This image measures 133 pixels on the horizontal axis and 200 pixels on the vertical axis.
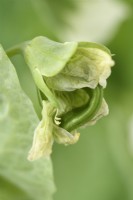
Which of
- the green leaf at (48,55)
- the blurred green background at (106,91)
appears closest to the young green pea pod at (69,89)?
the green leaf at (48,55)

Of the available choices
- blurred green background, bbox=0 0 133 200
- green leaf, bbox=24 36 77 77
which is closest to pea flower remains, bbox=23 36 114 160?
green leaf, bbox=24 36 77 77

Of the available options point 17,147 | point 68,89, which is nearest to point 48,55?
point 68,89

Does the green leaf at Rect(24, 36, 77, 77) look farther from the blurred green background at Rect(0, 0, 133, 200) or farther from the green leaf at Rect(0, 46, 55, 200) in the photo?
the blurred green background at Rect(0, 0, 133, 200)

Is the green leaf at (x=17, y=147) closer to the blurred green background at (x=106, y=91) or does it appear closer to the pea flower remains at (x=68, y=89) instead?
the pea flower remains at (x=68, y=89)

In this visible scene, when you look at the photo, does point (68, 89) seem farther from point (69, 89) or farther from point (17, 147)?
point (17, 147)

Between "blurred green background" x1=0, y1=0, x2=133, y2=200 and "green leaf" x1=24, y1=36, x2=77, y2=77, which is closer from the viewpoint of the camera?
"green leaf" x1=24, y1=36, x2=77, y2=77

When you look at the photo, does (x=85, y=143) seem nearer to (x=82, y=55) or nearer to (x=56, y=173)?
(x=56, y=173)
